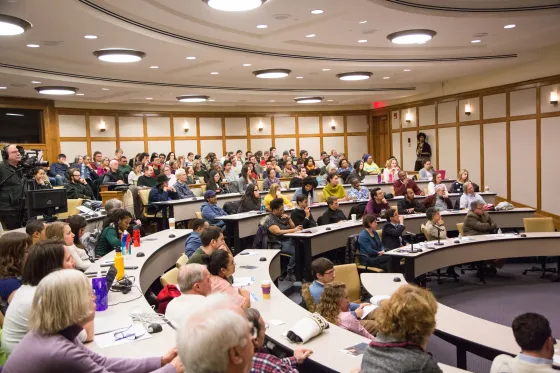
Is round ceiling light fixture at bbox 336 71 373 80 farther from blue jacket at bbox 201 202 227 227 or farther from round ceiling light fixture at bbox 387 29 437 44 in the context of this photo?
blue jacket at bbox 201 202 227 227

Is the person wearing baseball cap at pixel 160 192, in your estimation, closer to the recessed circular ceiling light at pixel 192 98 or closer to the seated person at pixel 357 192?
the seated person at pixel 357 192

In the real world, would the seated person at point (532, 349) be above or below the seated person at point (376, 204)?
below

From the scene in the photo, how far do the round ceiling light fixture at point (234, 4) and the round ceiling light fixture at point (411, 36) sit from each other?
3170 millimetres

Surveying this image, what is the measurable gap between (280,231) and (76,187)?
4586 millimetres

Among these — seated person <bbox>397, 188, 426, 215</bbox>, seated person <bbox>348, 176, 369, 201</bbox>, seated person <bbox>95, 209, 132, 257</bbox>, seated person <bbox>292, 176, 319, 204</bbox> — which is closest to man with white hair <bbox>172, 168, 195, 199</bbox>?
seated person <bbox>292, 176, 319, 204</bbox>

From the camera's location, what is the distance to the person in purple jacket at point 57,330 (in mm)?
2240

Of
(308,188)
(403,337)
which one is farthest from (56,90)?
(403,337)

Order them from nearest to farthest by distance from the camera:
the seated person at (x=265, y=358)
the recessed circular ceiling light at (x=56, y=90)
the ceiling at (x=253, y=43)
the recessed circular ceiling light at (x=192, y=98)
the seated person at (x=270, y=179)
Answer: the seated person at (x=265, y=358) < the ceiling at (x=253, y=43) < the seated person at (x=270, y=179) < the recessed circular ceiling light at (x=56, y=90) < the recessed circular ceiling light at (x=192, y=98)

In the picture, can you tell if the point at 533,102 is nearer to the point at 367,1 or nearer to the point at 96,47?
the point at 367,1

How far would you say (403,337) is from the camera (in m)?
2.47

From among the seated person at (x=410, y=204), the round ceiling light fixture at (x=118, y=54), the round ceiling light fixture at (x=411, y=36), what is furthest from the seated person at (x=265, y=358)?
the seated person at (x=410, y=204)

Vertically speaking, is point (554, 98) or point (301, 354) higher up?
point (554, 98)

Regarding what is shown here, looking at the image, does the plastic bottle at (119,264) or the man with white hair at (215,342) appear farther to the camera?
the plastic bottle at (119,264)

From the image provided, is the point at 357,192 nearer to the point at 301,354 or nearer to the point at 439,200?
the point at 439,200
